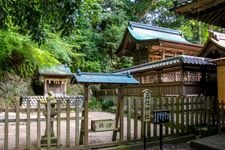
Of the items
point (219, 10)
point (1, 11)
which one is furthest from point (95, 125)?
point (219, 10)

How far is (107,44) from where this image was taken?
27.7 m

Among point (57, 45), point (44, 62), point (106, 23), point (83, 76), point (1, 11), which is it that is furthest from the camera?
point (106, 23)

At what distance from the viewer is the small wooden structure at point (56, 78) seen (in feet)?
66.0

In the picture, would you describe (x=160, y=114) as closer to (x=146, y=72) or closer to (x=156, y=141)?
(x=156, y=141)

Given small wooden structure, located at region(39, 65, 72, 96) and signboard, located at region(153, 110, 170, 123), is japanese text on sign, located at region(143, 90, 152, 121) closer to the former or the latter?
signboard, located at region(153, 110, 170, 123)

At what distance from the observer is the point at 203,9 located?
17.9 ft

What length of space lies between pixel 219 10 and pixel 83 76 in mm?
3641

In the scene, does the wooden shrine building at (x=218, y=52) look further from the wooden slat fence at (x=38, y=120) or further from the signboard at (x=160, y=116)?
the wooden slat fence at (x=38, y=120)

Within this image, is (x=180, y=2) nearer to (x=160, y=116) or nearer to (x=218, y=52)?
(x=160, y=116)

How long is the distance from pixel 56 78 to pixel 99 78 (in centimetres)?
1365

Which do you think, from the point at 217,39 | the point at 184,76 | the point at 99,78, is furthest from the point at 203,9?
the point at 217,39

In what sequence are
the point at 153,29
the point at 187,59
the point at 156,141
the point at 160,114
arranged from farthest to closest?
the point at 153,29 < the point at 187,59 < the point at 156,141 < the point at 160,114

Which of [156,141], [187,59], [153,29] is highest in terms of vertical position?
[153,29]

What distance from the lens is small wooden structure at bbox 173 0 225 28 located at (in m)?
5.23
